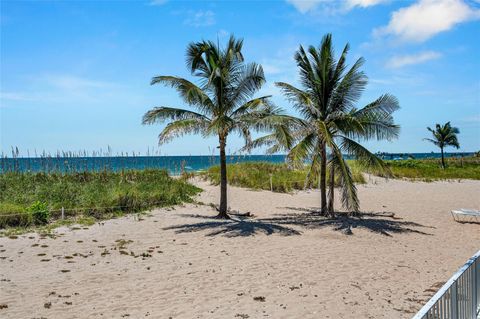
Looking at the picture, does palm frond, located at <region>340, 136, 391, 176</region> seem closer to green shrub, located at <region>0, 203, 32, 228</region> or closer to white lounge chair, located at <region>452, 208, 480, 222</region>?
white lounge chair, located at <region>452, 208, 480, 222</region>

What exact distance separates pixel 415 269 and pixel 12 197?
1433 cm

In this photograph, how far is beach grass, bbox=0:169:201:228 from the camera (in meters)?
14.0

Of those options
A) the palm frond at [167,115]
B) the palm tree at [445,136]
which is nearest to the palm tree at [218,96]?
the palm frond at [167,115]

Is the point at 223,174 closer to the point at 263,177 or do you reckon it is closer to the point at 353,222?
the point at 353,222

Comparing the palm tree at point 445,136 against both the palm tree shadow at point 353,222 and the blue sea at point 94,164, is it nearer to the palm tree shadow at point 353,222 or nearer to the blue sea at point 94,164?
the blue sea at point 94,164

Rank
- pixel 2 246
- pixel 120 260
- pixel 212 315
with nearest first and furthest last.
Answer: pixel 212 315
pixel 120 260
pixel 2 246

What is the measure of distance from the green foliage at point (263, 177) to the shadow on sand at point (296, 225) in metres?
7.60

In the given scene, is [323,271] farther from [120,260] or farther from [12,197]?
[12,197]

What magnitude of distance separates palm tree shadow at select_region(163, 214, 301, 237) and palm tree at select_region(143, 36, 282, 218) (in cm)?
309

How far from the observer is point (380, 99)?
1489 centimetres

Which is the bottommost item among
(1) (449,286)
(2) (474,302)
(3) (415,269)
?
(3) (415,269)

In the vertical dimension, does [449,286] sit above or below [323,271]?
above

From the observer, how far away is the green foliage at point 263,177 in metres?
26.1

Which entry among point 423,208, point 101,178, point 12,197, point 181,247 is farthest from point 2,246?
point 423,208
